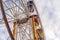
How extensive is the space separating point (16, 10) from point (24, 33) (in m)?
0.95

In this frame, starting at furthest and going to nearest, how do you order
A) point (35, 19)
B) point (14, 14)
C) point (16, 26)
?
point (35, 19)
point (16, 26)
point (14, 14)

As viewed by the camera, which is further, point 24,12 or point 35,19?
point 35,19

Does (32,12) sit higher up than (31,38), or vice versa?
(32,12)

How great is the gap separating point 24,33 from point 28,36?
0.68 feet

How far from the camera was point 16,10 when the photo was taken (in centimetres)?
725

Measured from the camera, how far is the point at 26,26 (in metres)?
8.09

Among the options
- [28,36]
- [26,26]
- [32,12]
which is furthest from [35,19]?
[28,36]

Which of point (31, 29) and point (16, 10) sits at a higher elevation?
point (16, 10)

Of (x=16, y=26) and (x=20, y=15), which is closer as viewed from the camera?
(x=20, y=15)

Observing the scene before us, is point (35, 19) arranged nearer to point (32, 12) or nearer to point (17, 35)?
point (32, 12)

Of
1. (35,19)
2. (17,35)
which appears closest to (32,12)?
(35,19)

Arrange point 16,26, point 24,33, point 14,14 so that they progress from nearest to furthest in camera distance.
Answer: point 14,14, point 24,33, point 16,26

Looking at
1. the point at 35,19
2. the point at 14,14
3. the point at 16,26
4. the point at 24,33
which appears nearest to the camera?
the point at 14,14

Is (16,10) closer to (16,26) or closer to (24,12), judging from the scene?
(24,12)
